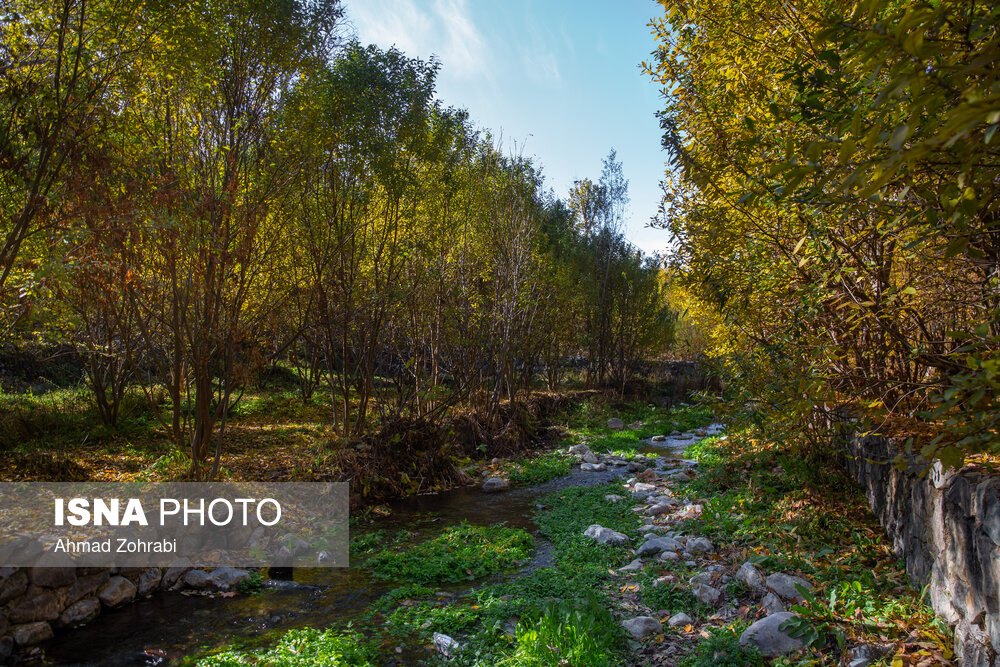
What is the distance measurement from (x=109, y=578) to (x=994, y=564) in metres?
6.99

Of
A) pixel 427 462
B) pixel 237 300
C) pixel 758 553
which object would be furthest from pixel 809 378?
pixel 427 462

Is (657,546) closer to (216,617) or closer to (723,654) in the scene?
(723,654)

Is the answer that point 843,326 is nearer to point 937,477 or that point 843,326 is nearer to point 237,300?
point 937,477

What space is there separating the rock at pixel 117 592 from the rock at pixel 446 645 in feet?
10.5

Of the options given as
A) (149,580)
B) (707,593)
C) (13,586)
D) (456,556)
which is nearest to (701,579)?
(707,593)

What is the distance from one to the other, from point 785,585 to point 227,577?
5.34m

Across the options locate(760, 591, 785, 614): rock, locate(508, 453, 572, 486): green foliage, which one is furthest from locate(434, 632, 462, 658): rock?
locate(508, 453, 572, 486): green foliage

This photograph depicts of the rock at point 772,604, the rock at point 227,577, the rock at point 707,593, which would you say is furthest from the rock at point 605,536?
the rock at point 227,577

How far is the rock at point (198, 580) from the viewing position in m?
5.93

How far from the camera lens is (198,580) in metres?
5.94

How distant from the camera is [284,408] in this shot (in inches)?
617

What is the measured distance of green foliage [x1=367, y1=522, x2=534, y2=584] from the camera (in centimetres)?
628

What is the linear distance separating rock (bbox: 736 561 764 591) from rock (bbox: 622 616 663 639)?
962mm

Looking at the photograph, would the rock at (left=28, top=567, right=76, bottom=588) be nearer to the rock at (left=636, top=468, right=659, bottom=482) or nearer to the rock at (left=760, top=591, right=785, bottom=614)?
the rock at (left=760, top=591, right=785, bottom=614)
